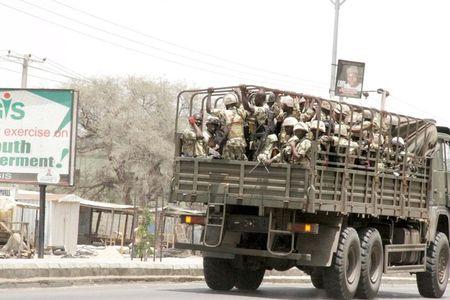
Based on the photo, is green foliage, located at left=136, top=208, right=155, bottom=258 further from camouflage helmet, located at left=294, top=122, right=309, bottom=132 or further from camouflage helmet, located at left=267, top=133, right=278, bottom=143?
camouflage helmet, located at left=294, top=122, right=309, bottom=132

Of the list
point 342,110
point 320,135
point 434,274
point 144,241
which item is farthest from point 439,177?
point 144,241

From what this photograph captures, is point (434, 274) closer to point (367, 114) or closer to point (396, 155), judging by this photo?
point (396, 155)

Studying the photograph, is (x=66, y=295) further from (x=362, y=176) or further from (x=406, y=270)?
(x=406, y=270)

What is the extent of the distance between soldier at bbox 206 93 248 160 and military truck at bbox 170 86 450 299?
0.22m

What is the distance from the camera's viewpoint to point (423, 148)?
1811 centimetres

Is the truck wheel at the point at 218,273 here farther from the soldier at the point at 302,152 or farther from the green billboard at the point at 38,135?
the green billboard at the point at 38,135

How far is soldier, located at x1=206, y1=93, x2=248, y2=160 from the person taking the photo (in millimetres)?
15211

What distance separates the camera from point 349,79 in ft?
126

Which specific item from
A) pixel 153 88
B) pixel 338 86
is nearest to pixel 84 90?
pixel 153 88

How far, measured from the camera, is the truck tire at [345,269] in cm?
1520

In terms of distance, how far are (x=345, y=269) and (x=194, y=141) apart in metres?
3.01

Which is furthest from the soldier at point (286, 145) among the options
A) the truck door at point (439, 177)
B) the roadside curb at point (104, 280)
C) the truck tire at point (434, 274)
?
the truck tire at point (434, 274)

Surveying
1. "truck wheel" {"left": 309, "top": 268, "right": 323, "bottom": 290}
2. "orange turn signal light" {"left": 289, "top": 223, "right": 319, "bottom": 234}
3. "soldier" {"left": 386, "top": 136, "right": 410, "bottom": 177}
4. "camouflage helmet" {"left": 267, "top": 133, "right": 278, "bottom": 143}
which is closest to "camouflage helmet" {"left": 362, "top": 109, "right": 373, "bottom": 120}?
"soldier" {"left": 386, "top": 136, "right": 410, "bottom": 177}

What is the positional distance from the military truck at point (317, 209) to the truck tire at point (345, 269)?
16mm
